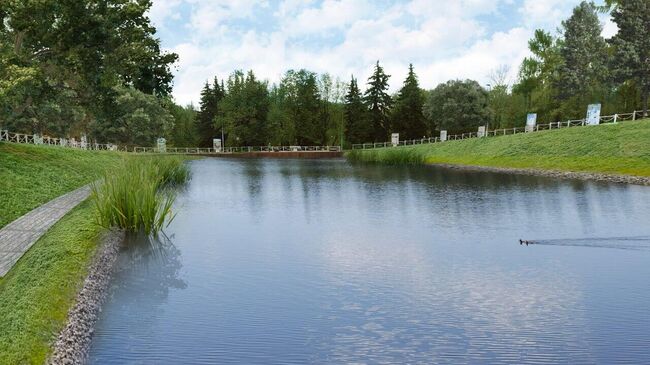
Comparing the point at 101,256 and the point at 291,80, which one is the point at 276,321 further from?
the point at 291,80

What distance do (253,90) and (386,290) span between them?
296ft

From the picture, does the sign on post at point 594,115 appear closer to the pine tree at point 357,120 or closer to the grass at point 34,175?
the grass at point 34,175

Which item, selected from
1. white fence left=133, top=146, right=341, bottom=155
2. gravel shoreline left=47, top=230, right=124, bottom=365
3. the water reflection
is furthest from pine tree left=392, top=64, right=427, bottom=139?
gravel shoreline left=47, top=230, right=124, bottom=365

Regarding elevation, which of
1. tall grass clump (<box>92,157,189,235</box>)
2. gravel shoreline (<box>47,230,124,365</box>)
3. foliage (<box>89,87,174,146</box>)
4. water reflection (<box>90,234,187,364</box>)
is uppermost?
foliage (<box>89,87,174,146</box>)

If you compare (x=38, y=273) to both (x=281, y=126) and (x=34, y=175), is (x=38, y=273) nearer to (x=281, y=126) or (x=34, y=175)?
(x=34, y=175)

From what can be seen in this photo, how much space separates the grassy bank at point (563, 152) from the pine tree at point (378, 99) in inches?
1236

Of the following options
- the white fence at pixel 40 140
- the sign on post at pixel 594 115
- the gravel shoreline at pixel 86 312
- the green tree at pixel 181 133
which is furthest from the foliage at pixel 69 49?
the green tree at pixel 181 133

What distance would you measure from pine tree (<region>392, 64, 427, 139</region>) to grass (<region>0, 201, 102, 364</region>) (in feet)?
256

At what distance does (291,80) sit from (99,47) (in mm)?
81402

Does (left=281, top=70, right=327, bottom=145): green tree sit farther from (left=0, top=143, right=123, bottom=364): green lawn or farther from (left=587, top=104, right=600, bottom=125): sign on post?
(left=0, top=143, right=123, bottom=364): green lawn

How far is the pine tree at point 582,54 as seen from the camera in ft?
217

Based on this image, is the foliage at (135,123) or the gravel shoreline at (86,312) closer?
the gravel shoreline at (86,312)

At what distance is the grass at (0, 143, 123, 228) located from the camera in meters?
16.3

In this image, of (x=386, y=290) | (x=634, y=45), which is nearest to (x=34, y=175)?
→ (x=386, y=290)
